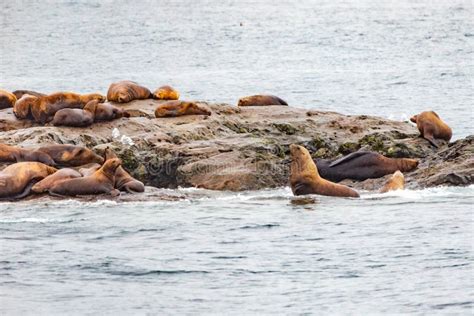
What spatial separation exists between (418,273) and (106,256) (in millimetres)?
3891

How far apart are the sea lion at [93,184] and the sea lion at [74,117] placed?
3.10 metres

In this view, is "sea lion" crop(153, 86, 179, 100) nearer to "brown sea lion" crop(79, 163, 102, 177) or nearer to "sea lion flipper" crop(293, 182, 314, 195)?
"brown sea lion" crop(79, 163, 102, 177)

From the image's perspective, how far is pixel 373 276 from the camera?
15336 mm

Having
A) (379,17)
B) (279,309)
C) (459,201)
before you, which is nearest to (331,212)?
(459,201)

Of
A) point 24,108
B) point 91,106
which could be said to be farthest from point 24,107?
point 91,106

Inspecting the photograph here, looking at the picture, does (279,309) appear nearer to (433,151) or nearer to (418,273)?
(418,273)

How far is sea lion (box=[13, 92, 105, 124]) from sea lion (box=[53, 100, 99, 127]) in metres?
Result: 0.66

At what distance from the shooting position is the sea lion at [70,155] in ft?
69.3

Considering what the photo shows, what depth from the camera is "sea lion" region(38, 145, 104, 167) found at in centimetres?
2111

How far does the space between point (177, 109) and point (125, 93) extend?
1.46 m

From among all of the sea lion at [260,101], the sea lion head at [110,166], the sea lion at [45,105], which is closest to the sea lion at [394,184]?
the sea lion head at [110,166]

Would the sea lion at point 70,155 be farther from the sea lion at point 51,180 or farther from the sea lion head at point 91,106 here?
the sea lion head at point 91,106

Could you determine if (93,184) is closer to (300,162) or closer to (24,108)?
(300,162)

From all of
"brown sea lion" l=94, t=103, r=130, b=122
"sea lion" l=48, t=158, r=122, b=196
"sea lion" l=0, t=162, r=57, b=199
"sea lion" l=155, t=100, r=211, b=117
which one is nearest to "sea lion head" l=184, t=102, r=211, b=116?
"sea lion" l=155, t=100, r=211, b=117
